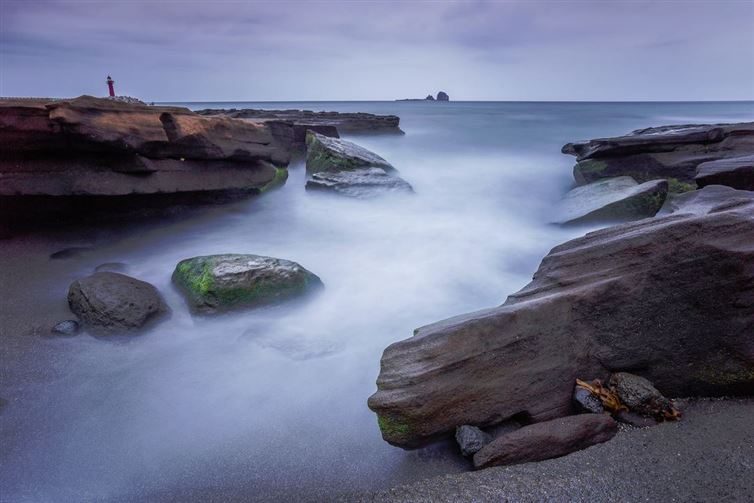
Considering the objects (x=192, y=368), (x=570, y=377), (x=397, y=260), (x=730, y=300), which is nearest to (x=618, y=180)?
(x=397, y=260)

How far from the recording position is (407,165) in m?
13.0

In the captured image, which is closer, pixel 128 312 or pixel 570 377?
pixel 570 377

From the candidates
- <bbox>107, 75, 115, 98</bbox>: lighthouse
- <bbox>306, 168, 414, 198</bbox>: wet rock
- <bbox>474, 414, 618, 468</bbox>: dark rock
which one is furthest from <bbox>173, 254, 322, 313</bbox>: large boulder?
<bbox>107, 75, 115, 98</bbox>: lighthouse

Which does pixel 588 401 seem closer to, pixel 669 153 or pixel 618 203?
pixel 618 203

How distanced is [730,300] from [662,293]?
426 mm

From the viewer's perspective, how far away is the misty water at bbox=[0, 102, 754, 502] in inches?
111

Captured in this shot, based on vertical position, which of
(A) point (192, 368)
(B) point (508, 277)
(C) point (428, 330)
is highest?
(C) point (428, 330)

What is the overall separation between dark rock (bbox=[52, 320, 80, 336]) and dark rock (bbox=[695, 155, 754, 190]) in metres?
7.38

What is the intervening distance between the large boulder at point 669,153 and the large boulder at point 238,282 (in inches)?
280

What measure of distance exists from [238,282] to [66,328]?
1656mm

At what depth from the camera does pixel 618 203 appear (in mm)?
6594

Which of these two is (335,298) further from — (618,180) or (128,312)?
(618,180)

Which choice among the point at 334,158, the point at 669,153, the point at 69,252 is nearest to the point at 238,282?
the point at 69,252

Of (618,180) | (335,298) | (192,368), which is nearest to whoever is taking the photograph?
(192,368)
